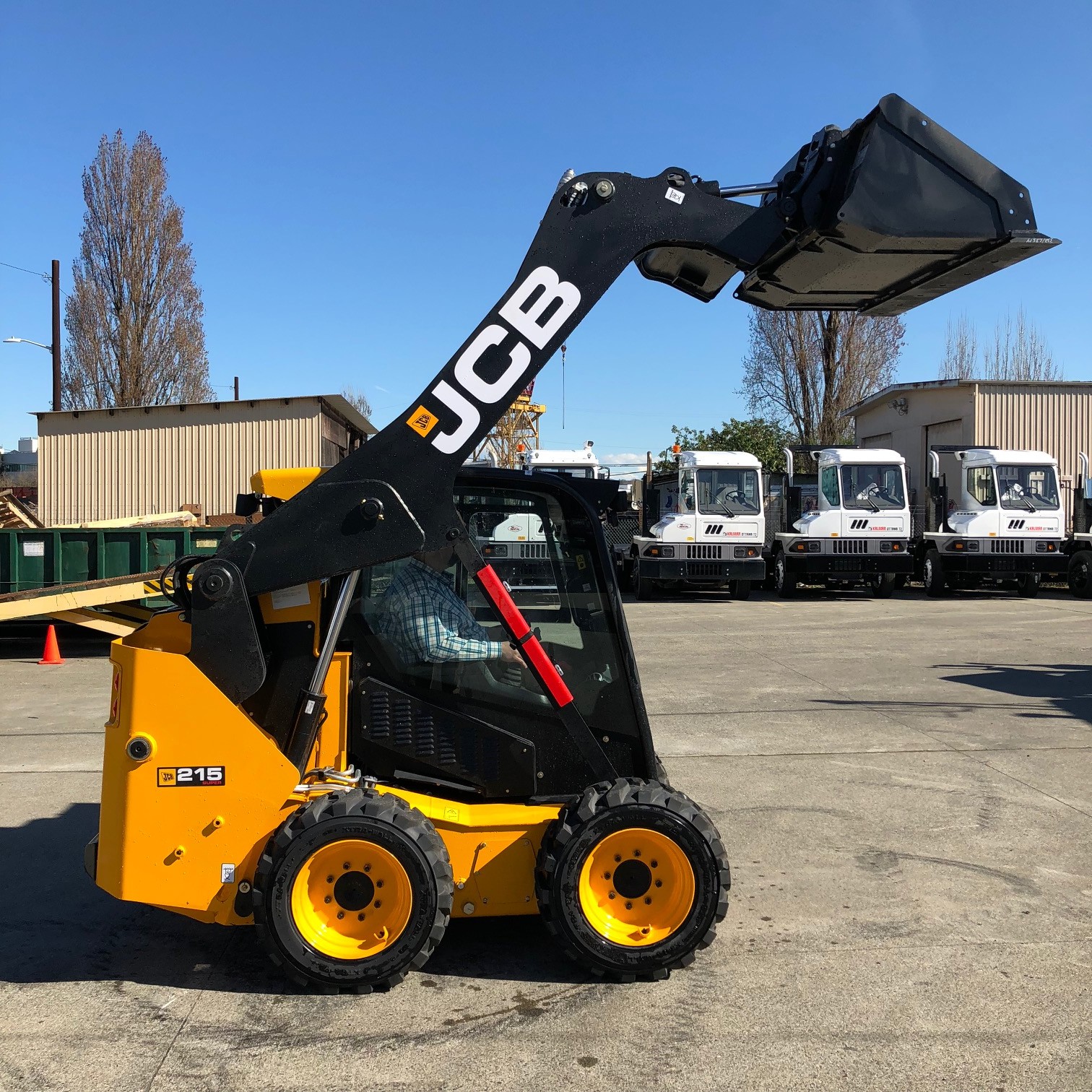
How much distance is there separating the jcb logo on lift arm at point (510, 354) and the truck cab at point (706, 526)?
15853 millimetres

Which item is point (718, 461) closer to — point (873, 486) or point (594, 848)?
point (873, 486)

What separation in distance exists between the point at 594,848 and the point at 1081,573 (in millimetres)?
19869

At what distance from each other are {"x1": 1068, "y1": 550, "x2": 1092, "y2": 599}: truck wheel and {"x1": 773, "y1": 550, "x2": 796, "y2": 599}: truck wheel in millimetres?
5458

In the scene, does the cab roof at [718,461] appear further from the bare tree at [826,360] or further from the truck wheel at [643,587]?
the bare tree at [826,360]

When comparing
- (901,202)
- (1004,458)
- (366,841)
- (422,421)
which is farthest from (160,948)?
(1004,458)

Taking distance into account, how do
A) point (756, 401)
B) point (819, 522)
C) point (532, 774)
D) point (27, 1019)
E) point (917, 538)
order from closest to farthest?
point (27, 1019), point (532, 774), point (819, 522), point (917, 538), point (756, 401)

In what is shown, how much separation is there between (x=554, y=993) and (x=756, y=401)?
128ft

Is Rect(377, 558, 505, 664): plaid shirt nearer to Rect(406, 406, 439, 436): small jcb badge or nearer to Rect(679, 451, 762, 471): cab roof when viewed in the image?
Rect(406, 406, 439, 436): small jcb badge

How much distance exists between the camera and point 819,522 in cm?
2059

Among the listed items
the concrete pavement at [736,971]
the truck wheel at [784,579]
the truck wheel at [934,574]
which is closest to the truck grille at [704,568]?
the truck wheel at [784,579]

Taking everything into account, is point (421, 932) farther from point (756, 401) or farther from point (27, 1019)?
point (756, 401)

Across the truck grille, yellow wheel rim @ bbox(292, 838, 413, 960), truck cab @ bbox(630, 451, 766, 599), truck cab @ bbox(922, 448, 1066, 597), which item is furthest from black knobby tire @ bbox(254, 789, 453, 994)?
truck cab @ bbox(922, 448, 1066, 597)

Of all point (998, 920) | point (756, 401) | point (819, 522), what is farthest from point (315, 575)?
point (756, 401)

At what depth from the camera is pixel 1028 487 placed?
2098cm
